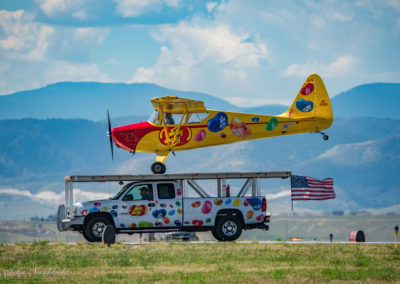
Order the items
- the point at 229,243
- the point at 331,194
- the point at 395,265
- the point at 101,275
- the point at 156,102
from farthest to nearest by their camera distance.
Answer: the point at 156,102 → the point at 331,194 → the point at 229,243 → the point at 395,265 → the point at 101,275

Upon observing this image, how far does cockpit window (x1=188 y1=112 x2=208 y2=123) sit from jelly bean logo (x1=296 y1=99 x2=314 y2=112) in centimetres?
383

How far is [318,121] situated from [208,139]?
14.7 feet

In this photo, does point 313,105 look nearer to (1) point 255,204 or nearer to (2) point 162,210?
(1) point 255,204

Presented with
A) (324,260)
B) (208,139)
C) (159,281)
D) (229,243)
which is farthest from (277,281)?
(208,139)

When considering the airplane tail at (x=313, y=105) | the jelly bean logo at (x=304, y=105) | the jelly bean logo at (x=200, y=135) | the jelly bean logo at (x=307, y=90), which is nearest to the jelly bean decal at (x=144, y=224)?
the jelly bean logo at (x=200, y=135)

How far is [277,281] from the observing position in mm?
15656

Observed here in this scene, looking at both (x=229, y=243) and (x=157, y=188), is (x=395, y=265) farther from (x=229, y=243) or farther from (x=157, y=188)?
(x=157, y=188)

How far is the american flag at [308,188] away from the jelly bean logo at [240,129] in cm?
474

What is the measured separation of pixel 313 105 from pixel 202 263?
488 inches

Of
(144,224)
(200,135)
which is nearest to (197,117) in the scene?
(200,135)

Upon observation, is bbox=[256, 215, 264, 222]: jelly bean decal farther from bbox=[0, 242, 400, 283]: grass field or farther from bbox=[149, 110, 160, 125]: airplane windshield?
bbox=[149, 110, 160, 125]: airplane windshield

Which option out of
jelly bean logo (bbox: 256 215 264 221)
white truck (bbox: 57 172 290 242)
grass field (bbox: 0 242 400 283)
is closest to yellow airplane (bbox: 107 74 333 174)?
white truck (bbox: 57 172 290 242)

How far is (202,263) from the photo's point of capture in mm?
18547

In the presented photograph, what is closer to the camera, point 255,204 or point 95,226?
point 95,226
